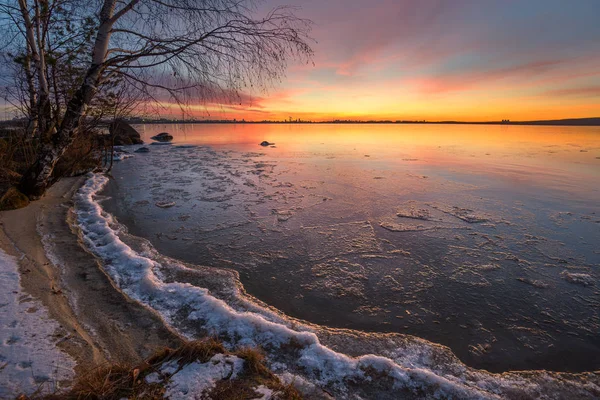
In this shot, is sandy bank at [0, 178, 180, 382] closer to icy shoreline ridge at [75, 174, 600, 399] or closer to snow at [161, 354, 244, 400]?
icy shoreline ridge at [75, 174, 600, 399]

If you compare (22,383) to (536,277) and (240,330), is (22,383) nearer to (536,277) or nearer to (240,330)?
(240,330)

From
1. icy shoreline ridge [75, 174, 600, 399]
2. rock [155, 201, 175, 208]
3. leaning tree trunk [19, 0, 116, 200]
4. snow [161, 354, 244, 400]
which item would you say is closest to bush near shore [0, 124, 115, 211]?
leaning tree trunk [19, 0, 116, 200]

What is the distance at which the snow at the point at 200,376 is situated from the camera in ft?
6.14

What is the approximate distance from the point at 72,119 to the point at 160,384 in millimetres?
5619

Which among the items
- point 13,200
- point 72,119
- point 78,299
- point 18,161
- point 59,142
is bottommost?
point 78,299

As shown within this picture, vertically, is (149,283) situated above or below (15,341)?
below

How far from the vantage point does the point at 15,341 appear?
233 centimetres

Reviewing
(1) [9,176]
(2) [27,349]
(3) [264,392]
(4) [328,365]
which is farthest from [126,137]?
(3) [264,392]

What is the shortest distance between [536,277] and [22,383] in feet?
21.2

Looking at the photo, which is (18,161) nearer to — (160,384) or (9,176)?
(9,176)

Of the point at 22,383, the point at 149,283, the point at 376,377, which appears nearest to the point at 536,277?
the point at 376,377

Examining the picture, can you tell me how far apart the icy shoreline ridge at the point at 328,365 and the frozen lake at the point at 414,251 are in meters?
0.27

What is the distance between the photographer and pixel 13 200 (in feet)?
19.1

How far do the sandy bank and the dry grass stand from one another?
1.49 feet
